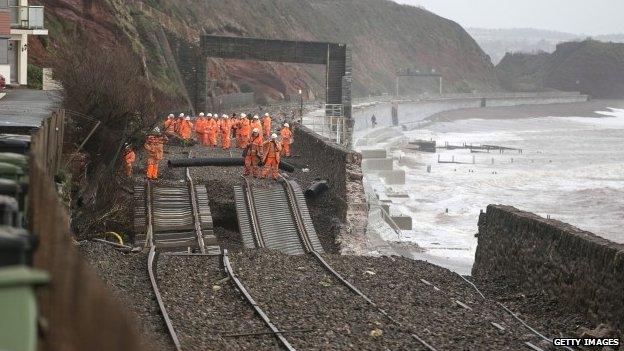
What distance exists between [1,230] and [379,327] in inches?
357

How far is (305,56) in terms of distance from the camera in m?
55.7

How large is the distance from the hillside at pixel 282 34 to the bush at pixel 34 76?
1.76 metres

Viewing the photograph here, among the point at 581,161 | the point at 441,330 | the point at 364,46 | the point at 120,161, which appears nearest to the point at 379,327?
the point at 441,330

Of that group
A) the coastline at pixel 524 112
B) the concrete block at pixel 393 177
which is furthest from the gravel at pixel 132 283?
the coastline at pixel 524 112

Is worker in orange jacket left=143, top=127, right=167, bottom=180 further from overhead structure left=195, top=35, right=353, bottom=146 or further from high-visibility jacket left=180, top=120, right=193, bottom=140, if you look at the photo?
overhead structure left=195, top=35, right=353, bottom=146

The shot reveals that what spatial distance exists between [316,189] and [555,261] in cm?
1227

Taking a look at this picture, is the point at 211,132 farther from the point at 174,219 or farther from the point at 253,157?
the point at 174,219

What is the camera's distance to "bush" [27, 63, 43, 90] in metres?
38.9

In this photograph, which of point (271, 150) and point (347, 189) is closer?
point (347, 189)

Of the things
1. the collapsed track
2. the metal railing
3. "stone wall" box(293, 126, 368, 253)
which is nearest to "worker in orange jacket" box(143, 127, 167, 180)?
the collapsed track

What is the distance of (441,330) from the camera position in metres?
13.4

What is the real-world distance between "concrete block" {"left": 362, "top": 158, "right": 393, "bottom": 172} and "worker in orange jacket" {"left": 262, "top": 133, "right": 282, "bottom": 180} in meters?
27.6

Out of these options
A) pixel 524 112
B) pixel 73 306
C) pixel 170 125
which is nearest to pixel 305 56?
pixel 170 125

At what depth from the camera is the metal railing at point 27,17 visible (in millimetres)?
38500
